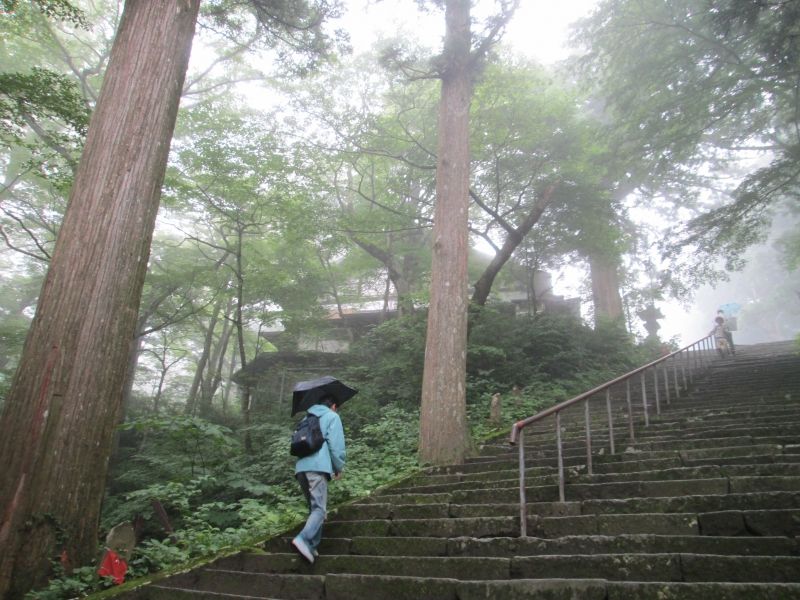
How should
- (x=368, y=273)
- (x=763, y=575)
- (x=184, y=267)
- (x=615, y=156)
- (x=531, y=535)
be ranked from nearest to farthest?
(x=763, y=575)
(x=531, y=535)
(x=615, y=156)
(x=184, y=267)
(x=368, y=273)

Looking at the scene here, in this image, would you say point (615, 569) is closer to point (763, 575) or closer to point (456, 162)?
point (763, 575)

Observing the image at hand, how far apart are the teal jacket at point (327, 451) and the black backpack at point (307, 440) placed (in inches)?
1.8

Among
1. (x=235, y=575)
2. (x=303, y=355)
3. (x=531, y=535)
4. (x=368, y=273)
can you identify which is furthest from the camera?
(x=368, y=273)

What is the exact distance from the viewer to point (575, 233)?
14352mm

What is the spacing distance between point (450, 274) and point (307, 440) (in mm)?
4506

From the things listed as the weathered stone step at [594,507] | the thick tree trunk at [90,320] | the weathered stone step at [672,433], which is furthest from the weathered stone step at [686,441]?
the thick tree trunk at [90,320]

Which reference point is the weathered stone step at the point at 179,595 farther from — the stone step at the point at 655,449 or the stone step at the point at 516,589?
the stone step at the point at 655,449

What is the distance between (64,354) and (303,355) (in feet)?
39.0

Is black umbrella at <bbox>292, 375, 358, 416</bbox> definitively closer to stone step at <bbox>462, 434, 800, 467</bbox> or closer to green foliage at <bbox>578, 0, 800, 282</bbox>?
stone step at <bbox>462, 434, 800, 467</bbox>

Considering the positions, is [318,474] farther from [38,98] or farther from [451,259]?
[38,98]

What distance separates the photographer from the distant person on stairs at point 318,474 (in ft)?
12.8

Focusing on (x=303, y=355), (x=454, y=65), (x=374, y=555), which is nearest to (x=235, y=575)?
(x=374, y=555)

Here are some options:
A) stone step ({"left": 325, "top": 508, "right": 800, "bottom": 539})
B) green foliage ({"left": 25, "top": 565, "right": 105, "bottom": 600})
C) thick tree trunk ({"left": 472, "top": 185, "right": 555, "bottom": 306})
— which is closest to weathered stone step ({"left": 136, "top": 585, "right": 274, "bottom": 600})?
green foliage ({"left": 25, "top": 565, "right": 105, "bottom": 600})

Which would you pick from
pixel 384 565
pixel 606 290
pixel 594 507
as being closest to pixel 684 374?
pixel 594 507
